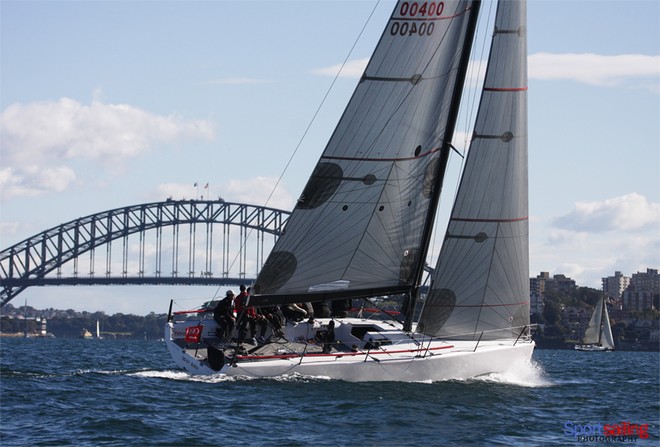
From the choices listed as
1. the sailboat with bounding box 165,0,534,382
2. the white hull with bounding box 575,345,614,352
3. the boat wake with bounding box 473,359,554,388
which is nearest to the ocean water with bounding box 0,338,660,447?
the boat wake with bounding box 473,359,554,388

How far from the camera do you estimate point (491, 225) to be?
19.4 m

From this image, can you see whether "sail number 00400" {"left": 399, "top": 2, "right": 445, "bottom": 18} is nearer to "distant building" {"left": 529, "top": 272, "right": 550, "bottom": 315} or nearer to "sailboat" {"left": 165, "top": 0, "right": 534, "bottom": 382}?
"sailboat" {"left": 165, "top": 0, "right": 534, "bottom": 382}

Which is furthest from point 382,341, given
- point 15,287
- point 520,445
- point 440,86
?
point 15,287

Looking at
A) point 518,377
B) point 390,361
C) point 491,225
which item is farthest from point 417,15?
point 518,377

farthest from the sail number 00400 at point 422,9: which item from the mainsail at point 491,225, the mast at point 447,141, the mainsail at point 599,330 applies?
the mainsail at point 599,330

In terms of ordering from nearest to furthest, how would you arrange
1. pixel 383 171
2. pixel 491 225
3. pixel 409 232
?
pixel 383 171 → pixel 409 232 → pixel 491 225

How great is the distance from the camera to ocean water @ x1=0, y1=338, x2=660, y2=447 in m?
13.4

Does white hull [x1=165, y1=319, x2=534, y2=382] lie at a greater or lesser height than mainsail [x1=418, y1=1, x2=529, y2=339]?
lesser

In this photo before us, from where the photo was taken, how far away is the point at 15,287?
94.2 m

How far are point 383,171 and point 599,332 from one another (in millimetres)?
56288

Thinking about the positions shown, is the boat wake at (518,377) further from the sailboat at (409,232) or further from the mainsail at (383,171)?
the mainsail at (383,171)

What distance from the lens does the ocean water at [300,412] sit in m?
13.4

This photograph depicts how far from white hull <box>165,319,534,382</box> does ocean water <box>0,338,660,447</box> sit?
17cm

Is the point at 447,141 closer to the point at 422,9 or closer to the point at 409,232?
the point at 409,232
